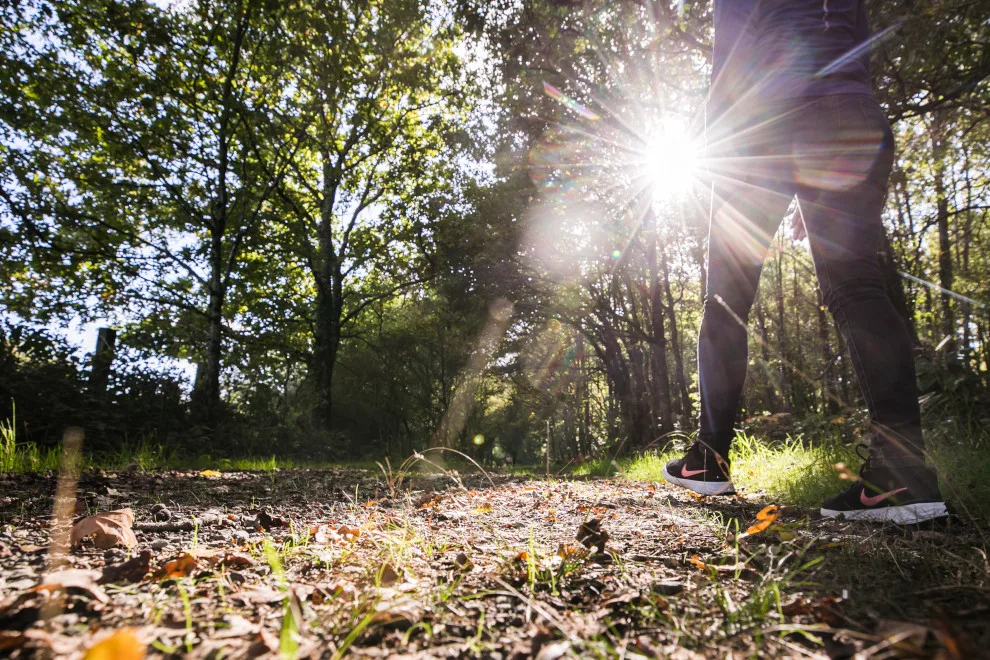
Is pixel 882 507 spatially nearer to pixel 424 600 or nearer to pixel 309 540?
pixel 424 600

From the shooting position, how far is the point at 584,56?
30.5 feet

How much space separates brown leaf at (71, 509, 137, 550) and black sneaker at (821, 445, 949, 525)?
217 centimetres

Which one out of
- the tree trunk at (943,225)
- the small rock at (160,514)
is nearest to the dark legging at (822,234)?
A: the small rock at (160,514)

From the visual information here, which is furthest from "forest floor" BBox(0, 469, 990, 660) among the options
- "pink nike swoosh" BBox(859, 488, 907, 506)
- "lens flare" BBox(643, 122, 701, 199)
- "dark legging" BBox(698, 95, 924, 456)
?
"lens flare" BBox(643, 122, 701, 199)

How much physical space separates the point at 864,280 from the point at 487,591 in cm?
176

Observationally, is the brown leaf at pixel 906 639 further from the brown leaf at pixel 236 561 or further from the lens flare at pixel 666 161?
the lens flare at pixel 666 161

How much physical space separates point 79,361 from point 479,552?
8.97 m

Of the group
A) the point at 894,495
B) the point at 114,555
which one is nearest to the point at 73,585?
the point at 114,555

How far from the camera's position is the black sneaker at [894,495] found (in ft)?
5.08

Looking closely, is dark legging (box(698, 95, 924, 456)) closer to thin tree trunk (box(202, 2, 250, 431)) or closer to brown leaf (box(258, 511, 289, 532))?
brown leaf (box(258, 511, 289, 532))

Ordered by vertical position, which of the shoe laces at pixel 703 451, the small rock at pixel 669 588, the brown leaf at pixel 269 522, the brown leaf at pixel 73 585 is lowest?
the brown leaf at pixel 269 522

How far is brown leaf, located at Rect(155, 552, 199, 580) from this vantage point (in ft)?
3.43

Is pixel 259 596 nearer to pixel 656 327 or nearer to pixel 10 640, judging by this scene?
pixel 10 640

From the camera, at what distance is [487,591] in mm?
999
